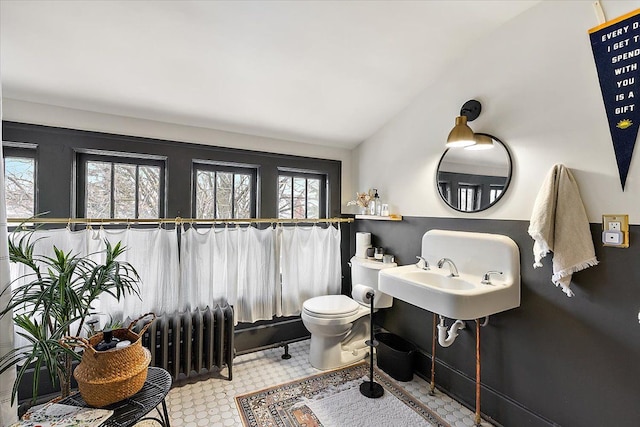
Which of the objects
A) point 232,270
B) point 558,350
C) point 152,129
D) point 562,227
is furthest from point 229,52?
point 558,350

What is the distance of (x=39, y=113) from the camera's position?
6.10 ft

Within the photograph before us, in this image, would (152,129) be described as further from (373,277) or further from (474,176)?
(474,176)

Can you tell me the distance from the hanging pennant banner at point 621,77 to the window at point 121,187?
281cm

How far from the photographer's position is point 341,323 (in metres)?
2.24

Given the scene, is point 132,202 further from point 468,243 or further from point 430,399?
point 430,399

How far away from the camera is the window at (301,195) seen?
2830mm

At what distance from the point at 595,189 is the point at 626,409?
3.35ft

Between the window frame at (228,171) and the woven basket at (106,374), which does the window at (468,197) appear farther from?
the woven basket at (106,374)

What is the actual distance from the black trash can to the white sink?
66 centimetres

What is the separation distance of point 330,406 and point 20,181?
8.38 feet

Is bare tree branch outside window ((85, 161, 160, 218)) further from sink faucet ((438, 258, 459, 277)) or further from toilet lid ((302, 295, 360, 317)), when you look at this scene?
sink faucet ((438, 258, 459, 277))

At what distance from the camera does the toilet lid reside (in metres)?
2.24

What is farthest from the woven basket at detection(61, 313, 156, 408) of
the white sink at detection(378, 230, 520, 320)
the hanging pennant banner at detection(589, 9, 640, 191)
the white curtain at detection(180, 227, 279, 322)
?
the hanging pennant banner at detection(589, 9, 640, 191)

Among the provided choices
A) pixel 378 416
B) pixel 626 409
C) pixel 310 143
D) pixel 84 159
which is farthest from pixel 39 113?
pixel 626 409
